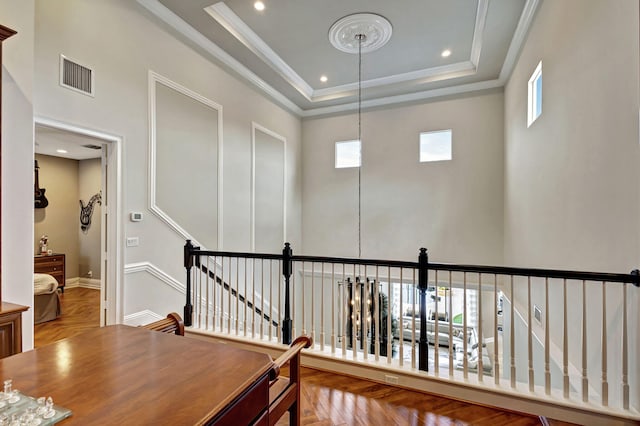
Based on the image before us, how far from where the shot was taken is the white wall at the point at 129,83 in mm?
2703

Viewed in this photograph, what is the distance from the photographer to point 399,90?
19.0 ft

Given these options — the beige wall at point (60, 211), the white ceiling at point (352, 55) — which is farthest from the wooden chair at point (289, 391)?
the beige wall at point (60, 211)

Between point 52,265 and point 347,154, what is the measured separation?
6.18 m

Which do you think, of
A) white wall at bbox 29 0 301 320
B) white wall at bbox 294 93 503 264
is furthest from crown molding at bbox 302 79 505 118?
white wall at bbox 29 0 301 320

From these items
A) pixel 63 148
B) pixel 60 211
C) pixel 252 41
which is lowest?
pixel 60 211

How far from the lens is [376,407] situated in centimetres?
229

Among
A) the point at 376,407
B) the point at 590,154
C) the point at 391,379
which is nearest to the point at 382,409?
the point at 376,407

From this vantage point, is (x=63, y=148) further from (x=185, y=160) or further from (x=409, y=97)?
(x=409, y=97)

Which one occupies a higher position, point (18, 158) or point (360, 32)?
point (360, 32)

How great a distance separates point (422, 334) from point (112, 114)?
3691 millimetres

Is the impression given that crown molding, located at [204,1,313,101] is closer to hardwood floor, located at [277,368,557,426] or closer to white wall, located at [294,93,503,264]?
white wall, located at [294,93,503,264]

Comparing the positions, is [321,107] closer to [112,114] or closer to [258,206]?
[258,206]

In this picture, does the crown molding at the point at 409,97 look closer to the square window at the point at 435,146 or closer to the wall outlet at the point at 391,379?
the square window at the point at 435,146

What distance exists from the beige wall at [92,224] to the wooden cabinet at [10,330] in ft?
16.8
